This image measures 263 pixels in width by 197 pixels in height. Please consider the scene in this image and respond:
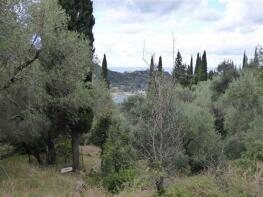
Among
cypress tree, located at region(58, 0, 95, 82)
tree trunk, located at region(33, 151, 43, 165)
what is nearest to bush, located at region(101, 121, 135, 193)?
cypress tree, located at region(58, 0, 95, 82)

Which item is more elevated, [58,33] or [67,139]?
[58,33]

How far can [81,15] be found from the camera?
26.9 m

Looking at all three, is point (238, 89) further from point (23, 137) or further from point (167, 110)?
point (167, 110)

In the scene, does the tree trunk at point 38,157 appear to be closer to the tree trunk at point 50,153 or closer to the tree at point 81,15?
the tree trunk at point 50,153

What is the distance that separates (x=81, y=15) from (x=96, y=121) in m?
10.3

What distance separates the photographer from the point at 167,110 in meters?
10.5

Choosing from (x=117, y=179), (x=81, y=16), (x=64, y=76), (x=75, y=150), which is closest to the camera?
(x=117, y=179)

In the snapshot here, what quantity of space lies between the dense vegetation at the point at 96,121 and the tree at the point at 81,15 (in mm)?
62

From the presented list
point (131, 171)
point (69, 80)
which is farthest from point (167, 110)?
point (69, 80)

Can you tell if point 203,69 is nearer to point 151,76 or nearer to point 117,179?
point 117,179

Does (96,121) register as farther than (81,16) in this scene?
Yes

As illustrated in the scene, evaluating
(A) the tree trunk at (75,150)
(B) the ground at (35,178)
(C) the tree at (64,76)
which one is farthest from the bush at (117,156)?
(A) the tree trunk at (75,150)

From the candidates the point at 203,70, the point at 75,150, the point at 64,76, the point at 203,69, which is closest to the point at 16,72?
the point at 64,76

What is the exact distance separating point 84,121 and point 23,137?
426 centimetres
